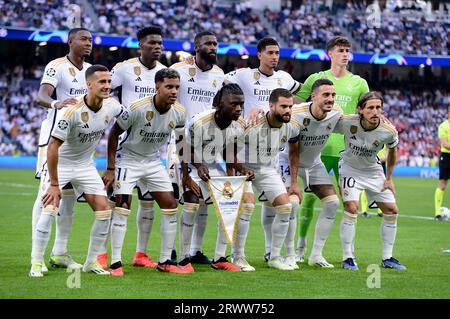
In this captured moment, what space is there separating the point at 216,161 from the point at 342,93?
1.98 m

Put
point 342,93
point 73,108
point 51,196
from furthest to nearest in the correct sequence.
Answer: point 342,93 → point 73,108 → point 51,196

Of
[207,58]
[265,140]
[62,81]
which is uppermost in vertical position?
[207,58]

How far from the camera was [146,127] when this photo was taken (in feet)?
31.1

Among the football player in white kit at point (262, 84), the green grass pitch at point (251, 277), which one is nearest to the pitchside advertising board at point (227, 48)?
the green grass pitch at point (251, 277)

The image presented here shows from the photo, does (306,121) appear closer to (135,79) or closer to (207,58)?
(207,58)

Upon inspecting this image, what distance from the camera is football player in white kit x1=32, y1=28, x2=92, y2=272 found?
32.4ft

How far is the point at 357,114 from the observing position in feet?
33.9

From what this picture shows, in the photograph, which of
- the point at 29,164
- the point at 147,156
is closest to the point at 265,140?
the point at 147,156

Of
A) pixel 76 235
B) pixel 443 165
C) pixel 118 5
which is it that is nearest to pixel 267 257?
pixel 76 235

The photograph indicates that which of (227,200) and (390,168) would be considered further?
(390,168)

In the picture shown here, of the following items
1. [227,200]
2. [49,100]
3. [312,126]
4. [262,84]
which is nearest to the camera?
[49,100]

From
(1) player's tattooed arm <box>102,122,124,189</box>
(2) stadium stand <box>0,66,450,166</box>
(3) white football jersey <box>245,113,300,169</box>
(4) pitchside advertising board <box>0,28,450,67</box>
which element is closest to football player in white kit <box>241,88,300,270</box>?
(3) white football jersey <box>245,113,300,169</box>
